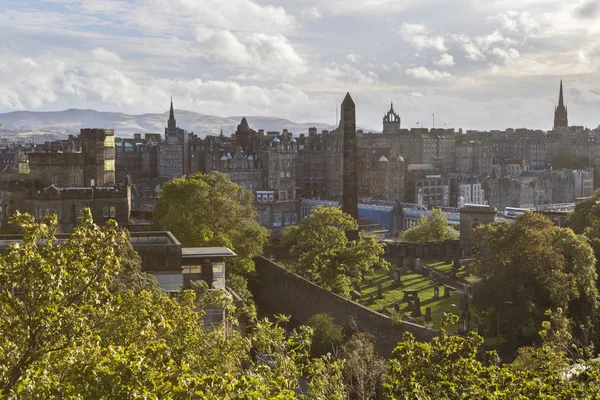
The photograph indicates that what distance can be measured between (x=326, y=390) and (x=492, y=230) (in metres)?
25.1

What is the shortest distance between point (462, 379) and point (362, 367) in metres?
12.9

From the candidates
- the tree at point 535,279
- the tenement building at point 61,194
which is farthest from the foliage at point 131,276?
the tenement building at point 61,194

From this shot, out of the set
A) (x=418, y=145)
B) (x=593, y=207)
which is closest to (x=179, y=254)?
(x=593, y=207)

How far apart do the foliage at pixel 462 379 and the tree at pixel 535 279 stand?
1984cm

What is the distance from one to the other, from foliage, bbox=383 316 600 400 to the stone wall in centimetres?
1620

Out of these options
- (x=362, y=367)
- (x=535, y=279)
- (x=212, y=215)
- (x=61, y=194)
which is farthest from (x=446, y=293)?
(x=61, y=194)

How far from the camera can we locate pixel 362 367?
27.5 meters

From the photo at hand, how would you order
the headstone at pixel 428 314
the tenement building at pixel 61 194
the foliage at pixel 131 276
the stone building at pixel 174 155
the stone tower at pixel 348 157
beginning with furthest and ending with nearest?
the stone building at pixel 174 155, the stone tower at pixel 348 157, the tenement building at pixel 61 194, the headstone at pixel 428 314, the foliage at pixel 131 276

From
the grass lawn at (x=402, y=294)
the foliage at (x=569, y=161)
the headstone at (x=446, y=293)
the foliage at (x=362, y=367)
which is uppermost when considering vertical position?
the foliage at (x=569, y=161)

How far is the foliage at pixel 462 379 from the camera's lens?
14.0 meters

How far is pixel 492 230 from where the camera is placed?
4147 centimetres

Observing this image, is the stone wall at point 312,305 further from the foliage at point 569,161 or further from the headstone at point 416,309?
the foliage at point 569,161

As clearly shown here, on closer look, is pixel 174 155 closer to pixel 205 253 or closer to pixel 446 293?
pixel 446 293

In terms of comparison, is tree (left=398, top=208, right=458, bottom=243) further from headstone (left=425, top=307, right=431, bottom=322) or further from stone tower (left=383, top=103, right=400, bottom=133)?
stone tower (left=383, top=103, right=400, bottom=133)
